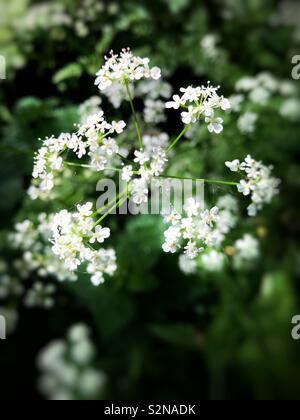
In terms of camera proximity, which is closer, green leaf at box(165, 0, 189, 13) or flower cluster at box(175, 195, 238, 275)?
flower cluster at box(175, 195, 238, 275)

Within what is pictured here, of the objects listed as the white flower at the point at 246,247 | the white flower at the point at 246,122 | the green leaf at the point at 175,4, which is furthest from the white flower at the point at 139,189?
the green leaf at the point at 175,4

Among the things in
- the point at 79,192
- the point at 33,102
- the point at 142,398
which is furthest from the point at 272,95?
the point at 142,398

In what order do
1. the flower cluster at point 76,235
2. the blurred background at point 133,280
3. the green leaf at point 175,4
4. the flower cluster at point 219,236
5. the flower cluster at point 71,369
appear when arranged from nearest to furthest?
1. the flower cluster at point 76,235
2. the flower cluster at point 219,236
3. the flower cluster at point 71,369
4. the blurred background at point 133,280
5. the green leaf at point 175,4

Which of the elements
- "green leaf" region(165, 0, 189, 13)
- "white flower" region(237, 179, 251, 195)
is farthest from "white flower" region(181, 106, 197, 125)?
"green leaf" region(165, 0, 189, 13)

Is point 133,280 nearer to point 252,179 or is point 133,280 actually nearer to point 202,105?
point 252,179

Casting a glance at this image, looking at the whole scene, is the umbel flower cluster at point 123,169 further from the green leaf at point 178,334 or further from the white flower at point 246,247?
the green leaf at point 178,334

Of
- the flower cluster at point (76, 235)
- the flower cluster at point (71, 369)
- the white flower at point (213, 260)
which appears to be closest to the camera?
the flower cluster at point (76, 235)

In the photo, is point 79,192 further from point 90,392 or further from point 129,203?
point 90,392

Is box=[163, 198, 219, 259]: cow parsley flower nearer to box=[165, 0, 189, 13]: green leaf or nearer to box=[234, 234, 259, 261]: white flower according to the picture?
box=[234, 234, 259, 261]: white flower
